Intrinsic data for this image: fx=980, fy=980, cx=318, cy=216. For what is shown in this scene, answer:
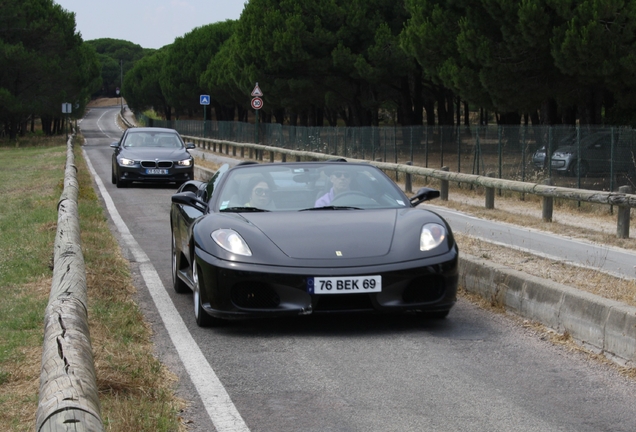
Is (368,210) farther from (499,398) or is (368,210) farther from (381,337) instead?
(499,398)

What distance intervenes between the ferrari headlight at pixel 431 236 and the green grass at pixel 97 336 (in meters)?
2.15

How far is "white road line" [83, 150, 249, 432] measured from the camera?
501 cm

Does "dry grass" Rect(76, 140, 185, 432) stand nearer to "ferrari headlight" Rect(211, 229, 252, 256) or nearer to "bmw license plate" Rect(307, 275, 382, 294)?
"ferrari headlight" Rect(211, 229, 252, 256)

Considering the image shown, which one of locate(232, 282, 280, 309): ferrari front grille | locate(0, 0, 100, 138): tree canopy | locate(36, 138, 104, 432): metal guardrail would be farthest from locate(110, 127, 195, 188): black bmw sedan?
locate(0, 0, 100, 138): tree canopy

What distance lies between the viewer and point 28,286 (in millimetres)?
9055

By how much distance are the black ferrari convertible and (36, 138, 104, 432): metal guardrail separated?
1019mm

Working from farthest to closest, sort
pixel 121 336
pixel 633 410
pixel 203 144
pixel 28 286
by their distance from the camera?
pixel 203 144, pixel 28 286, pixel 121 336, pixel 633 410

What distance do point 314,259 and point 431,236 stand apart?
3.31ft

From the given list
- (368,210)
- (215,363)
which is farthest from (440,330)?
(215,363)

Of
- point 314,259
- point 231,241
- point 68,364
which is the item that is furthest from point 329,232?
point 68,364

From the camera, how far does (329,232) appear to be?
7.37 m

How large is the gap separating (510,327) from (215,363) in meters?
2.43

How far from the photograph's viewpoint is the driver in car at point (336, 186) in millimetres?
8266

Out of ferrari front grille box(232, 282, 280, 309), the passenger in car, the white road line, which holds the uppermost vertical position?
the passenger in car
